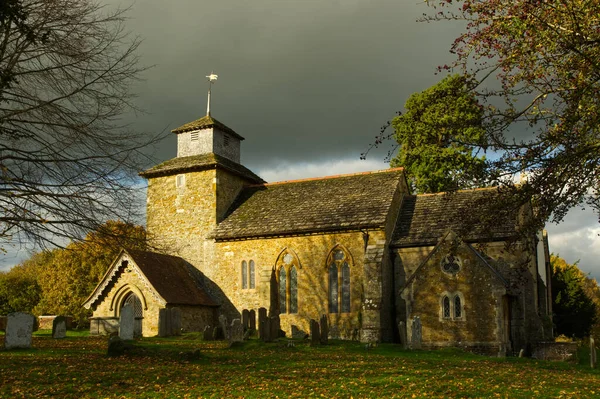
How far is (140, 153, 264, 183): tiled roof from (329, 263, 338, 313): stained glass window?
8863mm

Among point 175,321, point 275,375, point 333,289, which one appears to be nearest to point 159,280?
point 175,321

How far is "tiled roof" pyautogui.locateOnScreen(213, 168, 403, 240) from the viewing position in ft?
95.7

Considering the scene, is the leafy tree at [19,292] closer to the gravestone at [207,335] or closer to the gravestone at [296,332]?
the gravestone at [296,332]

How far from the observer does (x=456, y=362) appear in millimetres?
18547

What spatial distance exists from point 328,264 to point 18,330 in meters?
14.5

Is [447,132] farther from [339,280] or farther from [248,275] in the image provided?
[248,275]

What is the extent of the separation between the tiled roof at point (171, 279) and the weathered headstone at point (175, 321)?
3.93 feet

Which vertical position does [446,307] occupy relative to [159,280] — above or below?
below

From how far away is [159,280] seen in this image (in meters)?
29.1

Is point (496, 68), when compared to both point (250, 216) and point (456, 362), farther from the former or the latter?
point (250, 216)

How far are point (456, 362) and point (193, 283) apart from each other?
16.6 metres

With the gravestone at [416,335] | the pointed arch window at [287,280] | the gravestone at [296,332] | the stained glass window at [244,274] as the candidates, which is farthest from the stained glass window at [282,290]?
the gravestone at [416,335]

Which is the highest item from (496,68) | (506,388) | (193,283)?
(496,68)

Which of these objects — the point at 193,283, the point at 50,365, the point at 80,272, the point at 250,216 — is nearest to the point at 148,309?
the point at 193,283
